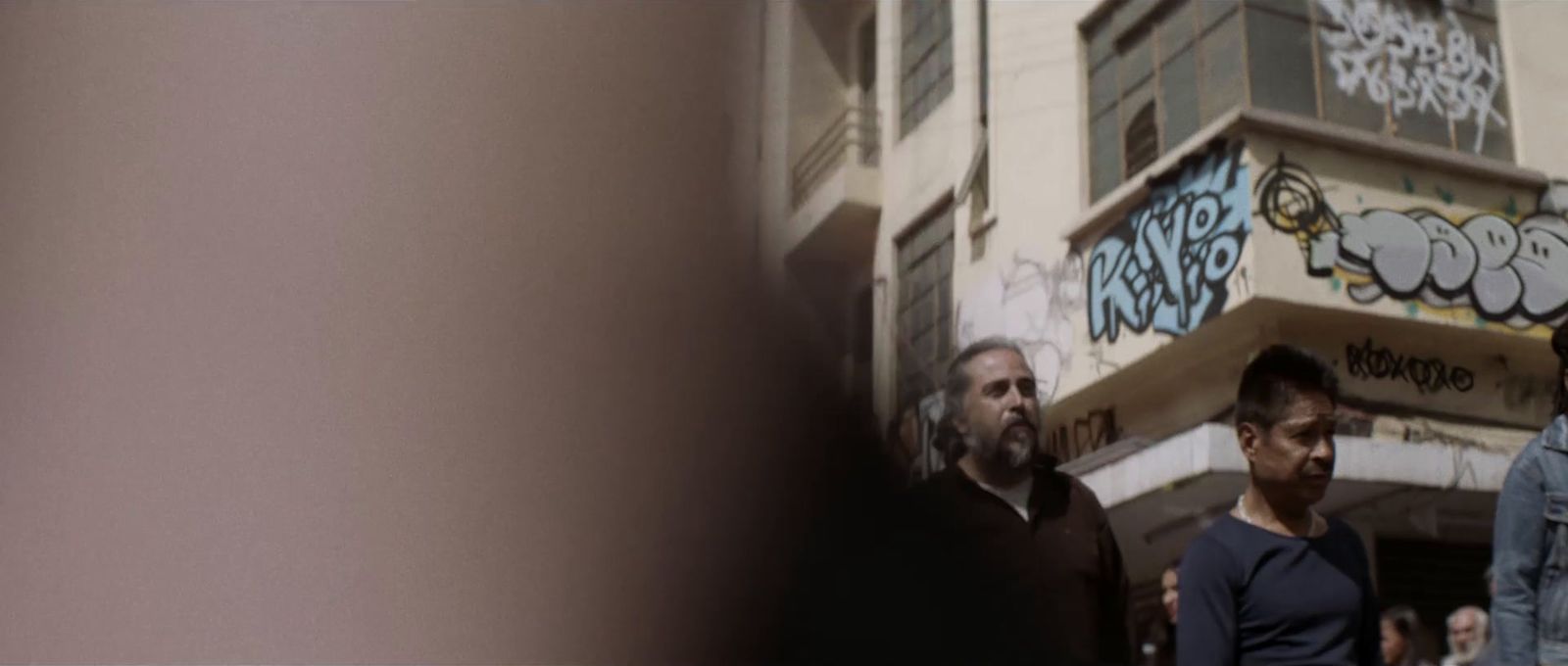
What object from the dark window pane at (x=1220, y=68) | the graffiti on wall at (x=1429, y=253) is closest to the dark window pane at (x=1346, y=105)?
the graffiti on wall at (x=1429, y=253)

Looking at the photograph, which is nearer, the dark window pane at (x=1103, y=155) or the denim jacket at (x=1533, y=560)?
the dark window pane at (x=1103, y=155)

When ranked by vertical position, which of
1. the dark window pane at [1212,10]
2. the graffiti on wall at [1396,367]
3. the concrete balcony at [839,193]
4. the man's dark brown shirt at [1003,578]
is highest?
the dark window pane at [1212,10]

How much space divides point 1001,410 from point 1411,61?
1.29 metres

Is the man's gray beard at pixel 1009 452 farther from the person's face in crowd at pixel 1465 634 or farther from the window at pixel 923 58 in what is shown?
the person's face in crowd at pixel 1465 634

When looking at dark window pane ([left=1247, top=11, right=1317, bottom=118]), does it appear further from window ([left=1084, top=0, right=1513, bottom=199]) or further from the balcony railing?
the balcony railing

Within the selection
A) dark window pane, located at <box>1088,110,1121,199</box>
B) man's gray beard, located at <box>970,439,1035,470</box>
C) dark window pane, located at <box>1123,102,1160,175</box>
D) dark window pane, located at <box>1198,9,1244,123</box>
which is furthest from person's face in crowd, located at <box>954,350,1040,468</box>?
dark window pane, located at <box>1198,9,1244,123</box>

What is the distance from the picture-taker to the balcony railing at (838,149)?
0.81 meters

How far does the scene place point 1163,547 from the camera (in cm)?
155

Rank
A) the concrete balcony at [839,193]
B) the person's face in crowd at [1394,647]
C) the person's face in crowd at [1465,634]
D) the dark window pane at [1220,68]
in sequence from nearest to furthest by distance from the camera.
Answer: the concrete balcony at [839,193], the dark window pane at [1220,68], the person's face in crowd at [1465,634], the person's face in crowd at [1394,647]

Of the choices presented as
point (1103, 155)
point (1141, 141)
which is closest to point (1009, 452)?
point (1103, 155)

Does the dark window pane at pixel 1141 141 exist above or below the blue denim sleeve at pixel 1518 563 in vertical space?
above

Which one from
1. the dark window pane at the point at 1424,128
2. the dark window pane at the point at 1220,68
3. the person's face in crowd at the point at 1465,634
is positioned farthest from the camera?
the person's face in crowd at the point at 1465,634

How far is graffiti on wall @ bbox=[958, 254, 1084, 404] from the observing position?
95 centimetres

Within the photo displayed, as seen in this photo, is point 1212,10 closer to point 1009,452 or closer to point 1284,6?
point 1284,6
